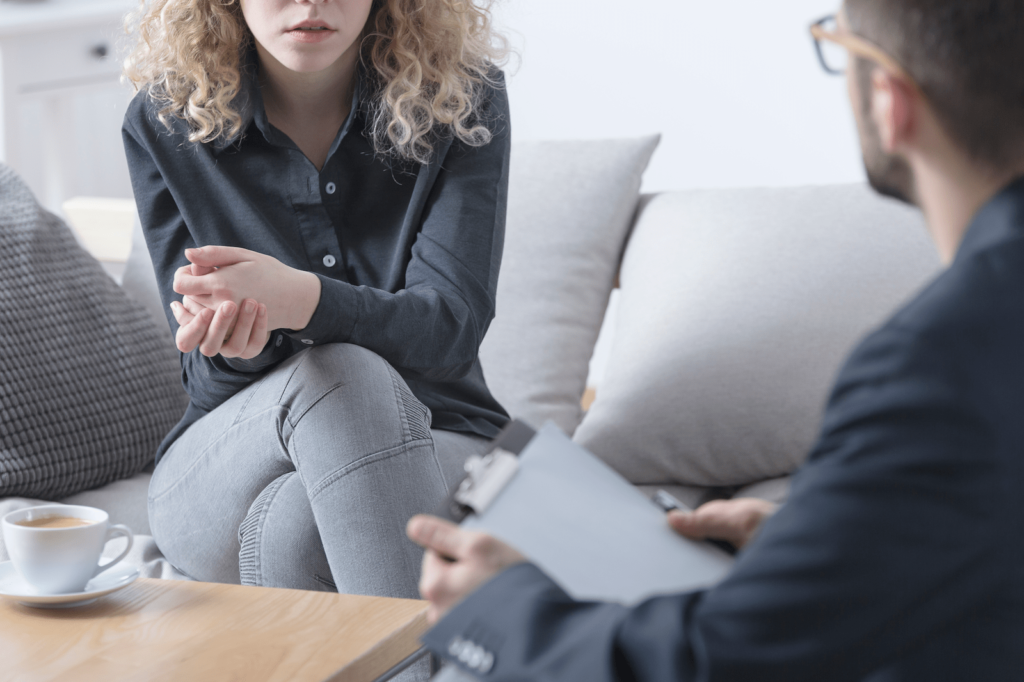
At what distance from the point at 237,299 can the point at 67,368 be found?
52 cm

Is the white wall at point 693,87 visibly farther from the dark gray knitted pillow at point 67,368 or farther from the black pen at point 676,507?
the black pen at point 676,507

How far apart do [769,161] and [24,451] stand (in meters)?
1.43

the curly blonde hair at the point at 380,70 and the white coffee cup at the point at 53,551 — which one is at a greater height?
the curly blonde hair at the point at 380,70

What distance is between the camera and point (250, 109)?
4.13 feet

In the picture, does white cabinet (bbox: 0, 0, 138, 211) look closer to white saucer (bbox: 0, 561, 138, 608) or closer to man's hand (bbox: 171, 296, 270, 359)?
man's hand (bbox: 171, 296, 270, 359)

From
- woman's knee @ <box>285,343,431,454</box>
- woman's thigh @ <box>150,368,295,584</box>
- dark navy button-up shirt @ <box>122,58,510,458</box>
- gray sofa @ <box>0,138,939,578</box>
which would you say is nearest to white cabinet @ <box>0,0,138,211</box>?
gray sofa @ <box>0,138,939,578</box>

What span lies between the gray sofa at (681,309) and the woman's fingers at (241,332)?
13.4 inches

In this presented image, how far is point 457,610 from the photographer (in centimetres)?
53

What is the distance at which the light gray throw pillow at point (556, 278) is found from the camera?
5.24ft

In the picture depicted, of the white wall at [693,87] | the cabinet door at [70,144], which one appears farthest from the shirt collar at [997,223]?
the cabinet door at [70,144]

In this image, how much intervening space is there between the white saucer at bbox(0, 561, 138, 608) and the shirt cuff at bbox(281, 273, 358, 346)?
0.30 meters

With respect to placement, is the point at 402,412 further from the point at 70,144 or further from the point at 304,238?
the point at 70,144

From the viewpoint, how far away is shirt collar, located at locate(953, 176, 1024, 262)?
1.49 ft

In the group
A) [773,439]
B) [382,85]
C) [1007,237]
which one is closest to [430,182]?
[382,85]
